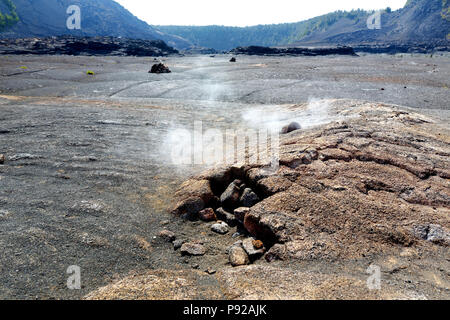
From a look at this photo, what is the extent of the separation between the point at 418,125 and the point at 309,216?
10.9 feet

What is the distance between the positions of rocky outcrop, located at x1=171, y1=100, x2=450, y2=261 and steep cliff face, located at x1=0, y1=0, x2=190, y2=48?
71.0 meters

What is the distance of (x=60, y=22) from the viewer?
3157 inches

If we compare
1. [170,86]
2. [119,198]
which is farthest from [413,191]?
[170,86]

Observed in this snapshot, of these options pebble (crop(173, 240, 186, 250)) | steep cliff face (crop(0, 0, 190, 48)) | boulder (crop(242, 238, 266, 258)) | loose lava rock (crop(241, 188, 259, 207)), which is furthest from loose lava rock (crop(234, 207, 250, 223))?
steep cliff face (crop(0, 0, 190, 48))

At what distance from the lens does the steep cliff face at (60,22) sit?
6844 centimetres

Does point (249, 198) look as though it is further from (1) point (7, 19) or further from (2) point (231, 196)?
(1) point (7, 19)

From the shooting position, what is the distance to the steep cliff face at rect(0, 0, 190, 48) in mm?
68438

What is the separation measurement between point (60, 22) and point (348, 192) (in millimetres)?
96035

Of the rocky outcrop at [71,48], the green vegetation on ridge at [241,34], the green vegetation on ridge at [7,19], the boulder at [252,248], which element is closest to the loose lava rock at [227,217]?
the boulder at [252,248]

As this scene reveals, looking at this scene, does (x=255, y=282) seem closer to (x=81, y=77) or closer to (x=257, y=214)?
(x=257, y=214)

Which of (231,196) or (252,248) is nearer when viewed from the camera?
(252,248)

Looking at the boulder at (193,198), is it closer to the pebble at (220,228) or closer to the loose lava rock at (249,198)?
the pebble at (220,228)

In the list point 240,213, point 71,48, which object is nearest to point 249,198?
point 240,213
